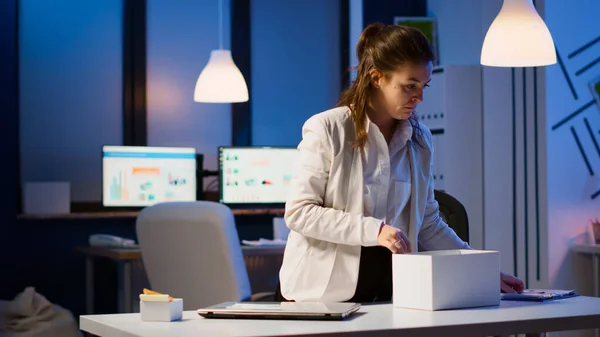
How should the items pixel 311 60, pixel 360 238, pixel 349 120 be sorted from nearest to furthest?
pixel 360 238, pixel 349 120, pixel 311 60

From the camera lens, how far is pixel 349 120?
2457 mm

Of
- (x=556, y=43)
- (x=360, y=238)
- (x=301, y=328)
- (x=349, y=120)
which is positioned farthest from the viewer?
(x=556, y=43)

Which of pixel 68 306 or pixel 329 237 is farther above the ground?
pixel 329 237

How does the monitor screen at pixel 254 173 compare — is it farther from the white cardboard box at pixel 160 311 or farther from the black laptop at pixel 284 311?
the white cardboard box at pixel 160 311

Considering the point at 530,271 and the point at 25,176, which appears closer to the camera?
the point at 530,271

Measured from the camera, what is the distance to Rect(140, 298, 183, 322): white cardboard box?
2018 mm

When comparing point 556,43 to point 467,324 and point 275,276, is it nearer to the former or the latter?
point 275,276

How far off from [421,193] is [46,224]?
12.3ft

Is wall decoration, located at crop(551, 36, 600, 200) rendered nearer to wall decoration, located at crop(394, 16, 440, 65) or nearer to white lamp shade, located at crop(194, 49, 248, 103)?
wall decoration, located at crop(394, 16, 440, 65)

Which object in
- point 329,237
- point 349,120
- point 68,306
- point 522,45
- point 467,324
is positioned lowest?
point 68,306

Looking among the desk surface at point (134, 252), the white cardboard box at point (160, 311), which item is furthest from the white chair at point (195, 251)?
the white cardboard box at point (160, 311)

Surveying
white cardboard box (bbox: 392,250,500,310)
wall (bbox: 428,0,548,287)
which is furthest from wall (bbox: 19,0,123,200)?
white cardboard box (bbox: 392,250,500,310)

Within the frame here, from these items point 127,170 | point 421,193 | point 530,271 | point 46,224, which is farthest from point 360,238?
point 46,224

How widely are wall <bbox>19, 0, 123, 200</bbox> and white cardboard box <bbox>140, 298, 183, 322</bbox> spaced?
13.1 feet
